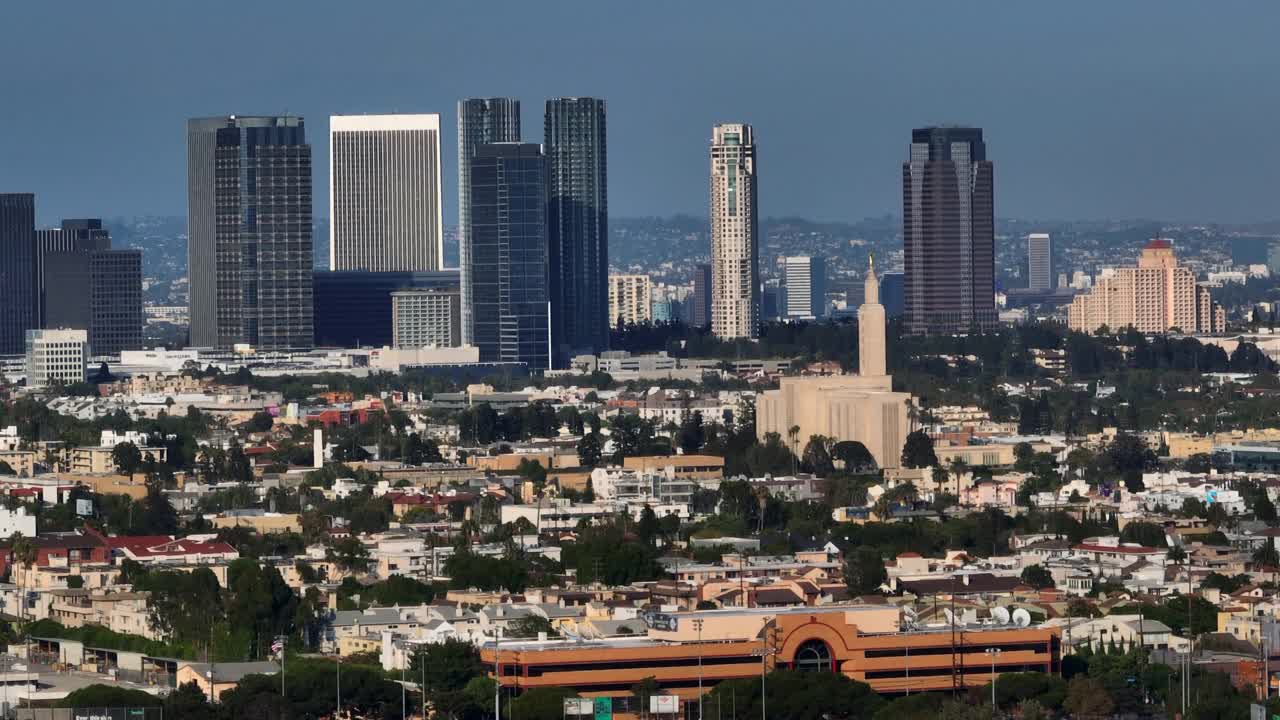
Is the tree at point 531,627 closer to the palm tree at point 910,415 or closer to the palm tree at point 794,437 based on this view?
the palm tree at point 794,437

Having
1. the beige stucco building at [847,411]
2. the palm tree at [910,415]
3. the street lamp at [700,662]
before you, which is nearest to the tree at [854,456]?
the beige stucco building at [847,411]

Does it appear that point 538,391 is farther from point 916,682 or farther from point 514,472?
point 916,682

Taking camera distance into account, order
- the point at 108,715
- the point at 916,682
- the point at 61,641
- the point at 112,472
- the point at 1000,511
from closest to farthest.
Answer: the point at 108,715 → the point at 916,682 → the point at 61,641 → the point at 1000,511 → the point at 112,472

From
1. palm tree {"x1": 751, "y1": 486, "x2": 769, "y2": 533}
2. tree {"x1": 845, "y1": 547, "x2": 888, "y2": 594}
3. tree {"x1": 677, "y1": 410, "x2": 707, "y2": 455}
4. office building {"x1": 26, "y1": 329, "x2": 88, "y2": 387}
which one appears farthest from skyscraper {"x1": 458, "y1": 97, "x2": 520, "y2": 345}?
tree {"x1": 845, "y1": 547, "x2": 888, "y2": 594}

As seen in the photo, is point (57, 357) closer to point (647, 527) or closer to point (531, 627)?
point (647, 527)

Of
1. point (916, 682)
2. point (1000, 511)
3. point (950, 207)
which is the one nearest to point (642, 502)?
point (1000, 511)
